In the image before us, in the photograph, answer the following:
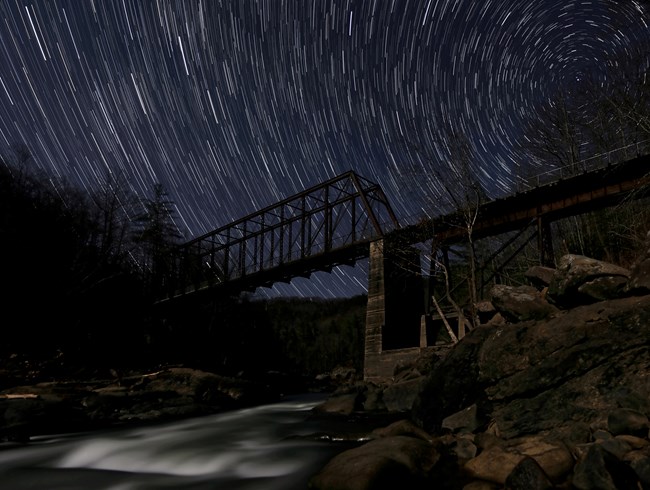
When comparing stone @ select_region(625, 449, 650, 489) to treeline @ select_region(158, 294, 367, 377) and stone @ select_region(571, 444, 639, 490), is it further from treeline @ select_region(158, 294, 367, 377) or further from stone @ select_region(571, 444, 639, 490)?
treeline @ select_region(158, 294, 367, 377)

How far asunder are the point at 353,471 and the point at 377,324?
1701 centimetres

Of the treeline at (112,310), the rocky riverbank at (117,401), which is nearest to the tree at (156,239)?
the treeline at (112,310)

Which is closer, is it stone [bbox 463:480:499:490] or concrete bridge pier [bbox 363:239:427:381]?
stone [bbox 463:480:499:490]

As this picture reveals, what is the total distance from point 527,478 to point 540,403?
2.76 m

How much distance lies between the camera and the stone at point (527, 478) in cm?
441

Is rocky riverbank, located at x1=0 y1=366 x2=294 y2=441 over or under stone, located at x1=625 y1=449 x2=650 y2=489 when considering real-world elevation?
under

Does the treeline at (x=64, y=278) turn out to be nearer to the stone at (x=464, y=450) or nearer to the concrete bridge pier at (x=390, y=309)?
the concrete bridge pier at (x=390, y=309)

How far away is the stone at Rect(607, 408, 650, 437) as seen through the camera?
5.21 meters

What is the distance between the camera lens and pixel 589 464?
179 inches

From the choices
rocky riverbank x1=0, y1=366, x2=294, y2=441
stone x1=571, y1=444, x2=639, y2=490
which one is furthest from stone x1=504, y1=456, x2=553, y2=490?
rocky riverbank x1=0, y1=366, x2=294, y2=441

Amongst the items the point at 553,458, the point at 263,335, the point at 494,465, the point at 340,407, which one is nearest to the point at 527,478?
the point at 553,458

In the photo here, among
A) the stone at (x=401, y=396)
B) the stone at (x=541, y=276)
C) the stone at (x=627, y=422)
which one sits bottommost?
the stone at (x=401, y=396)

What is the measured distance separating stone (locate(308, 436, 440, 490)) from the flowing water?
95cm

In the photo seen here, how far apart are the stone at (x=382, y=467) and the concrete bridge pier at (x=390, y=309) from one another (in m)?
14.0
